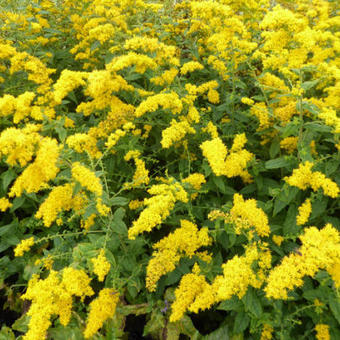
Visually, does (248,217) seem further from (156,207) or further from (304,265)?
(156,207)

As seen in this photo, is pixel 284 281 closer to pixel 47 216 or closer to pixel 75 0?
pixel 47 216

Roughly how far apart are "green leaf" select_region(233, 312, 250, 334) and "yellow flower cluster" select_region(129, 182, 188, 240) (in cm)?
92

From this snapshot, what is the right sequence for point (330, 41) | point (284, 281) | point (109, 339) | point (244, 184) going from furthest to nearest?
point (330, 41)
point (244, 184)
point (109, 339)
point (284, 281)

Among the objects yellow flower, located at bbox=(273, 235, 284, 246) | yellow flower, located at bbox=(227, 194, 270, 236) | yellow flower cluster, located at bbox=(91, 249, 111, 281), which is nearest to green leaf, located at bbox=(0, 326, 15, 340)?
yellow flower cluster, located at bbox=(91, 249, 111, 281)

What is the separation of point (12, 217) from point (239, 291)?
266cm

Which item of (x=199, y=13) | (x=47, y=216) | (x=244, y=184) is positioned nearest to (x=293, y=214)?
(x=244, y=184)

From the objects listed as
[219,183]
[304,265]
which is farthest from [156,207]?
[304,265]

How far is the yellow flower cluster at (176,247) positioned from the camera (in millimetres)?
2336

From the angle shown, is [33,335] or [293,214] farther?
[293,214]

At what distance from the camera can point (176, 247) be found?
2.48 m

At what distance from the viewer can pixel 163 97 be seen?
114 inches

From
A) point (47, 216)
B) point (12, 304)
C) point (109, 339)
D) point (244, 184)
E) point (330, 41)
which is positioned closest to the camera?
point (47, 216)

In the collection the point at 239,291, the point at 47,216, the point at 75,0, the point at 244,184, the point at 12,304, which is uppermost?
the point at 75,0

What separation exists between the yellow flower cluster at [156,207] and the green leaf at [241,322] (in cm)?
92
